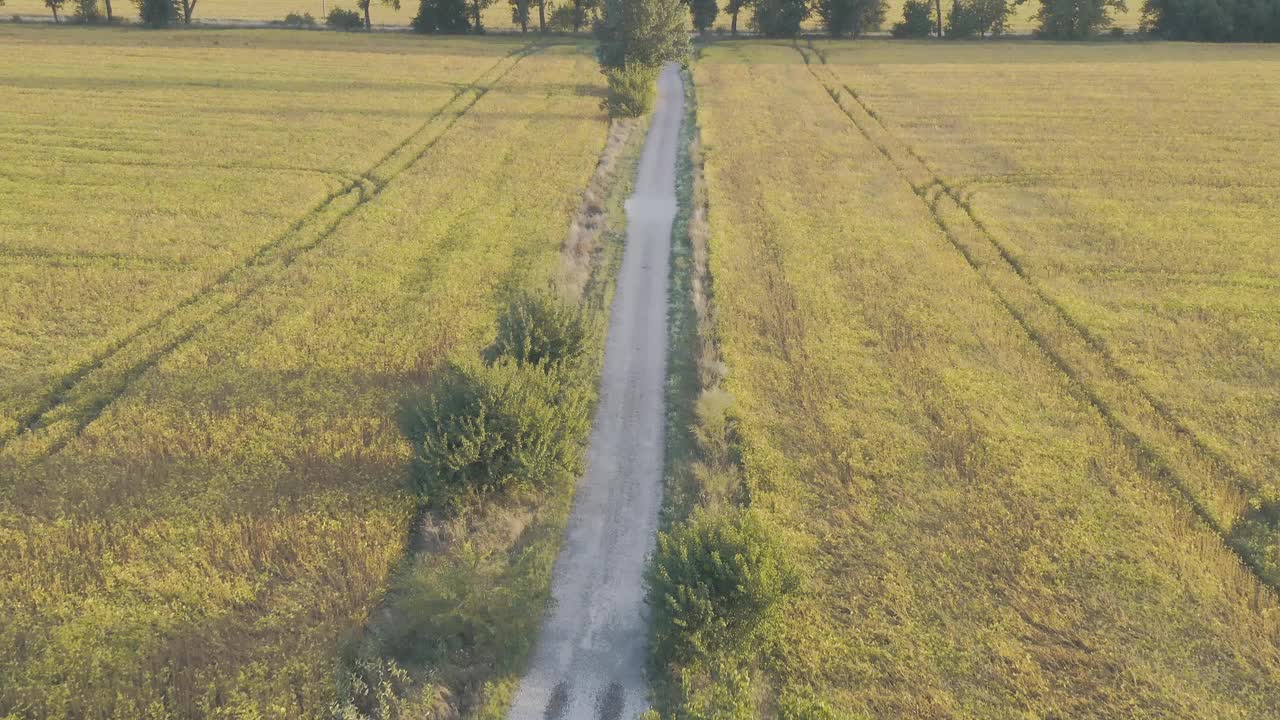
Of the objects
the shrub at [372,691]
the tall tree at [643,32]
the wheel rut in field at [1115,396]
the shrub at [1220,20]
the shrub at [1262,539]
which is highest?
the shrub at [1220,20]

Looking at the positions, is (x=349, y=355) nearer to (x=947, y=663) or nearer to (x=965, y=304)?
(x=947, y=663)

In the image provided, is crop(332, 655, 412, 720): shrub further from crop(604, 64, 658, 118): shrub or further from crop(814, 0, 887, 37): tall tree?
crop(814, 0, 887, 37): tall tree

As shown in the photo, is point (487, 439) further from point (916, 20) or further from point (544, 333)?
point (916, 20)

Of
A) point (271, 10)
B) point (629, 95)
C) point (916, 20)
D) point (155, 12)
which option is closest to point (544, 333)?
point (629, 95)

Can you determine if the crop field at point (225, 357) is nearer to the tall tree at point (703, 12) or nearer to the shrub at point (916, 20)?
the tall tree at point (703, 12)

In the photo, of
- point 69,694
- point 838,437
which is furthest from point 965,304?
point 69,694

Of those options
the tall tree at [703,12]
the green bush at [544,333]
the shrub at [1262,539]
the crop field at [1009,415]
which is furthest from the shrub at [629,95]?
the tall tree at [703,12]

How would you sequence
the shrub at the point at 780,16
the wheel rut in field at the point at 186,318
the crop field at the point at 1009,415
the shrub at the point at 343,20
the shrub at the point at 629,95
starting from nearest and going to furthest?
the crop field at the point at 1009,415 → the wheel rut in field at the point at 186,318 → the shrub at the point at 629,95 → the shrub at the point at 780,16 → the shrub at the point at 343,20
